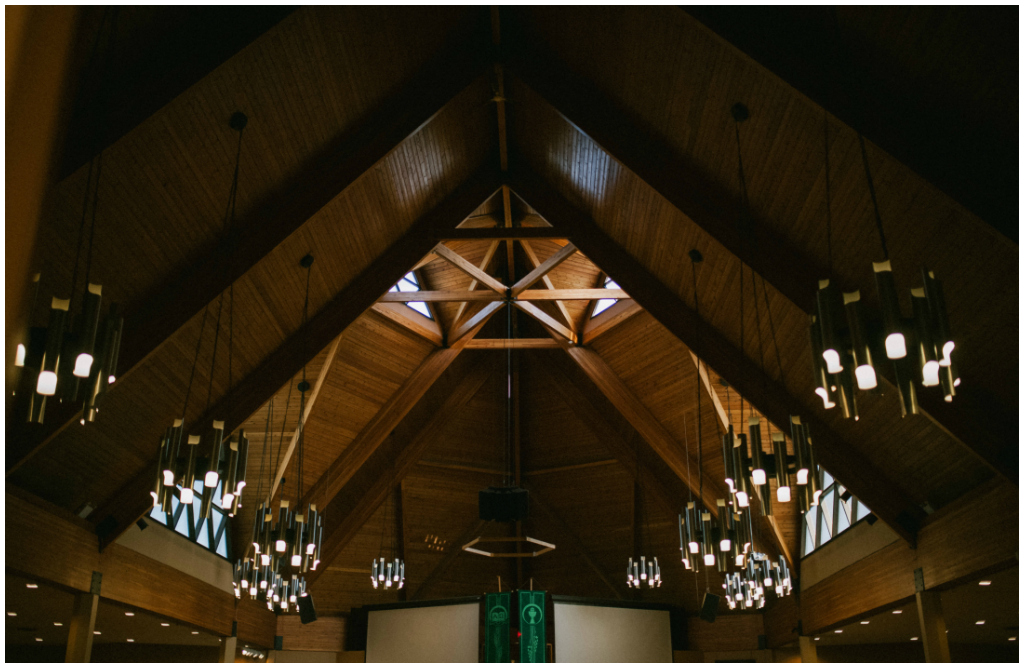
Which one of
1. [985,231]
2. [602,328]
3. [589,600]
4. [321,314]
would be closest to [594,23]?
[985,231]

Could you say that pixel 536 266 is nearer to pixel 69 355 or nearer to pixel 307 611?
pixel 307 611

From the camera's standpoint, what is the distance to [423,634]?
20.3 metres

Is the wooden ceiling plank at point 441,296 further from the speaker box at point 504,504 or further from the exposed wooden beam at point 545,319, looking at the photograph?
the speaker box at point 504,504

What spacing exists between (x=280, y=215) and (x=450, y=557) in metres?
14.4

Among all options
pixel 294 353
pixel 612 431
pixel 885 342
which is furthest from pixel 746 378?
pixel 294 353

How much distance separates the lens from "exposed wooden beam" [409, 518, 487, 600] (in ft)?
70.6

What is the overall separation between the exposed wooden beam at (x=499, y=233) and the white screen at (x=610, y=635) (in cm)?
1121

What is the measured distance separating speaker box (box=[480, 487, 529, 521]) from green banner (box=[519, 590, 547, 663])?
4796 millimetres

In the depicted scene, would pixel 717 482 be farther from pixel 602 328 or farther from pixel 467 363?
pixel 467 363

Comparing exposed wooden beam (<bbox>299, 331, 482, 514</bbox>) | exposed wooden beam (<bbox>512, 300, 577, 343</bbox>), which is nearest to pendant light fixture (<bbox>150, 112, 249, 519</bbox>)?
exposed wooden beam (<bbox>299, 331, 482, 514</bbox>)

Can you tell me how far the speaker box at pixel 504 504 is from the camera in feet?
47.0

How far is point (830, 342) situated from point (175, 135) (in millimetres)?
6835

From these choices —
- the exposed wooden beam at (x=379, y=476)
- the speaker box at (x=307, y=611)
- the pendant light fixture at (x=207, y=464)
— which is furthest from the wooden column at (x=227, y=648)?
the pendant light fixture at (x=207, y=464)

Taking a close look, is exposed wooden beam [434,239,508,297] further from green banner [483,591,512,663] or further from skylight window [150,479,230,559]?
green banner [483,591,512,663]
